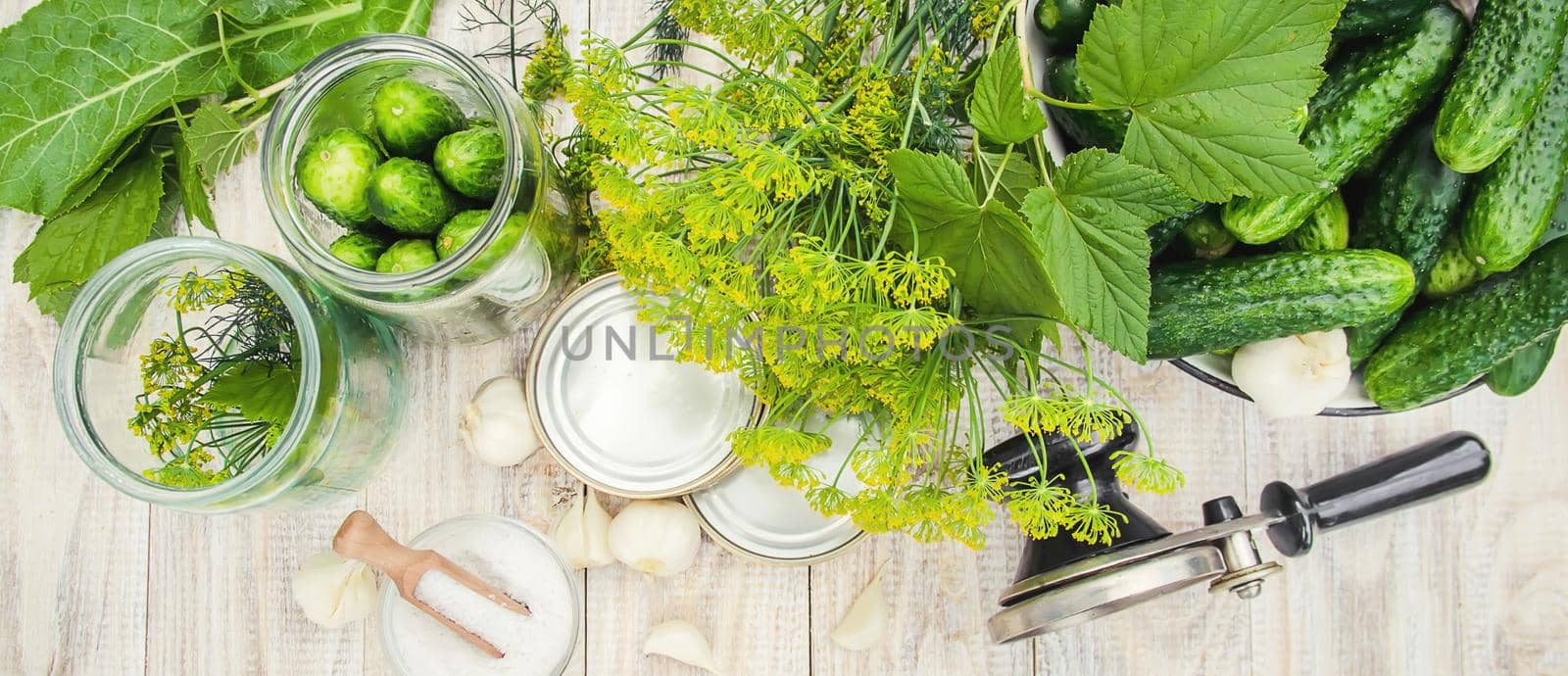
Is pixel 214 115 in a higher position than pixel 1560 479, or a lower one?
higher

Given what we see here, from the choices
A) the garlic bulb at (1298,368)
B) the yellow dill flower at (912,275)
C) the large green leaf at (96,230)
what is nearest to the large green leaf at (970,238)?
the yellow dill flower at (912,275)

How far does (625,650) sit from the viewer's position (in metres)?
0.89

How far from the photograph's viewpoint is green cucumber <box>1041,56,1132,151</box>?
0.66m

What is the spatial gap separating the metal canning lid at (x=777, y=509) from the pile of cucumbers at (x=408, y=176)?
32 centimetres

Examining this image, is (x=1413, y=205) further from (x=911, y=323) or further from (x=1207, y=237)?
(x=911, y=323)

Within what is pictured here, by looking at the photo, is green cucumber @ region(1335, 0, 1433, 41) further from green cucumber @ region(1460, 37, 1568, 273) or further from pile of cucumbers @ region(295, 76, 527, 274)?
pile of cucumbers @ region(295, 76, 527, 274)

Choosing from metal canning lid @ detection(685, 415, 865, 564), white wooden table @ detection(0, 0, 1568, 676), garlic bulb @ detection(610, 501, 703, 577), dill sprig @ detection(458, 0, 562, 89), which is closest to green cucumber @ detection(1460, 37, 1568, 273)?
white wooden table @ detection(0, 0, 1568, 676)

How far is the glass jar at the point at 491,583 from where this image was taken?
0.85 meters

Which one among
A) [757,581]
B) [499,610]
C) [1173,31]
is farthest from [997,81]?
[499,610]

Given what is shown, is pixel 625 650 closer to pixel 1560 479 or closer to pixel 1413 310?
pixel 1413 310

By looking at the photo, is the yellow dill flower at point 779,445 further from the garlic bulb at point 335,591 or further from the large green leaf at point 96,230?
the large green leaf at point 96,230

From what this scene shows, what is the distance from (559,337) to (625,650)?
30cm

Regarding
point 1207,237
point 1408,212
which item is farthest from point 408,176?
point 1408,212

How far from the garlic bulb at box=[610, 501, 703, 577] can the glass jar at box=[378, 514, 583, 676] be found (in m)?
0.06
